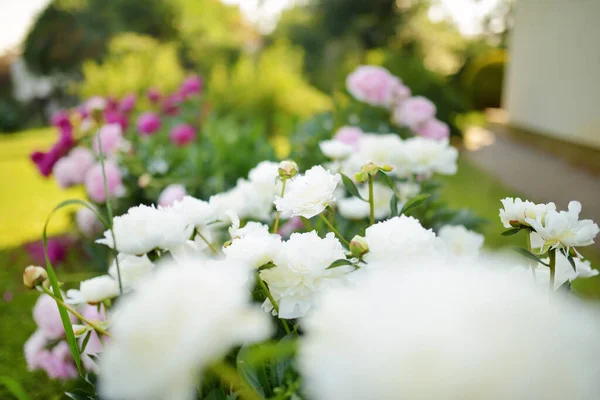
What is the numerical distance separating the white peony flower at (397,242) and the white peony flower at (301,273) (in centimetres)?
4

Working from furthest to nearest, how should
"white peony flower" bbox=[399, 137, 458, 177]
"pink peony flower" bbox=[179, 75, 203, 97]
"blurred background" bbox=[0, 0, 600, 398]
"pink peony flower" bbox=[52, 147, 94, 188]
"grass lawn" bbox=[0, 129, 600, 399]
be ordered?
"blurred background" bbox=[0, 0, 600, 398]
"pink peony flower" bbox=[179, 75, 203, 97]
"pink peony flower" bbox=[52, 147, 94, 188]
"grass lawn" bbox=[0, 129, 600, 399]
"white peony flower" bbox=[399, 137, 458, 177]

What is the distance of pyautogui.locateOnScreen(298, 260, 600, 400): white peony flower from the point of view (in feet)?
0.75

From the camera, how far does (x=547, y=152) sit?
20.7ft

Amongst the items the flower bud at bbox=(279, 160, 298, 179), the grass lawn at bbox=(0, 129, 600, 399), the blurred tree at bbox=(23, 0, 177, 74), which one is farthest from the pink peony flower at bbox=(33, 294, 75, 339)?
the blurred tree at bbox=(23, 0, 177, 74)

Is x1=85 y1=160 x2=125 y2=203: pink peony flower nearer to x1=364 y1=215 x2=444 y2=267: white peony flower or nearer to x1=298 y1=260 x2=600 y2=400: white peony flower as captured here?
x1=364 y1=215 x2=444 y2=267: white peony flower

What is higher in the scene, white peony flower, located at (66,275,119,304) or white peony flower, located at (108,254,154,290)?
white peony flower, located at (108,254,154,290)

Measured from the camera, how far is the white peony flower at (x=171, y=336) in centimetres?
25

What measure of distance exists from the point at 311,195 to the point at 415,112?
5.35ft

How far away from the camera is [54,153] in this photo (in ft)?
8.17

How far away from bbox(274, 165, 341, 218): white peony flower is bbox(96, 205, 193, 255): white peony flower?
129mm

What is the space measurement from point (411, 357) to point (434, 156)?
2.42 ft

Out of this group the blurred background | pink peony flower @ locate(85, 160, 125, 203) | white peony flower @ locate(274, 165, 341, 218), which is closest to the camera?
white peony flower @ locate(274, 165, 341, 218)

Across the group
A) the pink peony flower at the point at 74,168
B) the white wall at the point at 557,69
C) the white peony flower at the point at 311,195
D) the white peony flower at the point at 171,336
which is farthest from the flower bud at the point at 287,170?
the white wall at the point at 557,69

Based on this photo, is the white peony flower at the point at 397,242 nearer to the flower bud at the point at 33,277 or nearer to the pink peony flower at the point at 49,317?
the flower bud at the point at 33,277
